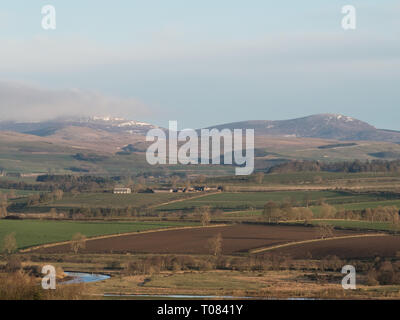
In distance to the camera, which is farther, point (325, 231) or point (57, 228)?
point (57, 228)

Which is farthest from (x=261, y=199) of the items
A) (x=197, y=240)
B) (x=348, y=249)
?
(x=348, y=249)

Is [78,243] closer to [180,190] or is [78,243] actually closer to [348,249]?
[348,249]

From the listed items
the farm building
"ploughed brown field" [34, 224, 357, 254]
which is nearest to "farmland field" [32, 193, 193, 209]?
the farm building

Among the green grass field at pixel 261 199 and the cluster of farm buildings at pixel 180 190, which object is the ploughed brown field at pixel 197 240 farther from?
the cluster of farm buildings at pixel 180 190
